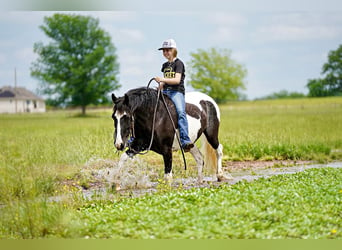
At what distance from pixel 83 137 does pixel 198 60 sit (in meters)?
3.11

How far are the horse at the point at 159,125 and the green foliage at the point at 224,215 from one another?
0.95 m

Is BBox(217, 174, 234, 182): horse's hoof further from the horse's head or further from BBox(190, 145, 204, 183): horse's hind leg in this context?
the horse's head

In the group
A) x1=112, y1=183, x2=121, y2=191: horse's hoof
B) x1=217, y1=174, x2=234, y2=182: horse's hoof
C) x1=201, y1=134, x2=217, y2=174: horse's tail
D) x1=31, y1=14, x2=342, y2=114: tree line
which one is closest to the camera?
x1=112, y1=183, x2=121, y2=191: horse's hoof

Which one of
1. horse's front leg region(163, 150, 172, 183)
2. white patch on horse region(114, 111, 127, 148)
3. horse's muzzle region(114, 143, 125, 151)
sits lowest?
horse's front leg region(163, 150, 172, 183)

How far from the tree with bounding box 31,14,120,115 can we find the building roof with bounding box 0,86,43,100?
1.02ft

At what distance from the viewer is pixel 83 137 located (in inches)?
383

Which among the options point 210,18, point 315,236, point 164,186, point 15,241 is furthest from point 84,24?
point 315,236

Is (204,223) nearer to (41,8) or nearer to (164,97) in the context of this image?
(164,97)

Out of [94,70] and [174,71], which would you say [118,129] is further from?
[94,70]

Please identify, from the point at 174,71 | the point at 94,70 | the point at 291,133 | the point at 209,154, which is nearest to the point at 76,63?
the point at 94,70

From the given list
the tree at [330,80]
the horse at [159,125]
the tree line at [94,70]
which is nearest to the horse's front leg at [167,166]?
the horse at [159,125]

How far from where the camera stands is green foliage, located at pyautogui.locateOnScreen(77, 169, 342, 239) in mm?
5242

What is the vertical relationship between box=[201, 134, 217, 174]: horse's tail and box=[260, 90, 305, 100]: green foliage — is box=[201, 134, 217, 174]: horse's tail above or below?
below

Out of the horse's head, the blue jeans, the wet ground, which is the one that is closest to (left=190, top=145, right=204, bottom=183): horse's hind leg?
the wet ground
